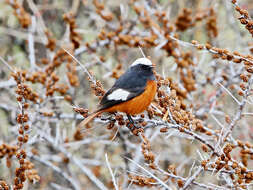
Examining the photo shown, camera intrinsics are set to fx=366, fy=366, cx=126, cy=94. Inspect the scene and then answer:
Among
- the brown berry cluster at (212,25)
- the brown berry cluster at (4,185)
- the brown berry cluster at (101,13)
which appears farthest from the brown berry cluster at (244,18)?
the brown berry cluster at (101,13)

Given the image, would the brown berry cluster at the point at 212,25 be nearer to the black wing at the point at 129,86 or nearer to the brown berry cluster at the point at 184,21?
the brown berry cluster at the point at 184,21

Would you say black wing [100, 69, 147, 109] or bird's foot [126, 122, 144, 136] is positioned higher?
black wing [100, 69, 147, 109]

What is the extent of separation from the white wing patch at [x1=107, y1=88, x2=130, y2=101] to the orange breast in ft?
0.19

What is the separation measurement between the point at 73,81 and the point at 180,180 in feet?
8.06

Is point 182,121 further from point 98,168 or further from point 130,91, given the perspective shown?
point 98,168

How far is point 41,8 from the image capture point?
A: 23.0 feet

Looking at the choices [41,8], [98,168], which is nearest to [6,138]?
[98,168]

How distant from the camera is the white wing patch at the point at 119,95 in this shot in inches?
125

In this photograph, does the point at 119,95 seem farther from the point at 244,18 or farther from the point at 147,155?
the point at 244,18

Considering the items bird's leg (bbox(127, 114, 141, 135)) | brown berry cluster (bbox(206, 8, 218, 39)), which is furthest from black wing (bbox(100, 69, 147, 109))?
brown berry cluster (bbox(206, 8, 218, 39))

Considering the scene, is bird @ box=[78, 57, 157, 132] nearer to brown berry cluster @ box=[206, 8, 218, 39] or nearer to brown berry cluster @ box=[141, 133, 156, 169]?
brown berry cluster @ box=[141, 133, 156, 169]

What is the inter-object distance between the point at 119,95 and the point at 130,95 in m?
0.10

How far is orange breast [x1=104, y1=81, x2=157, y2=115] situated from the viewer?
10.4ft

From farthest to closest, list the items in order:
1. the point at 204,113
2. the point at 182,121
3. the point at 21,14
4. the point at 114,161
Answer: the point at 114,161 < the point at 21,14 < the point at 204,113 < the point at 182,121
